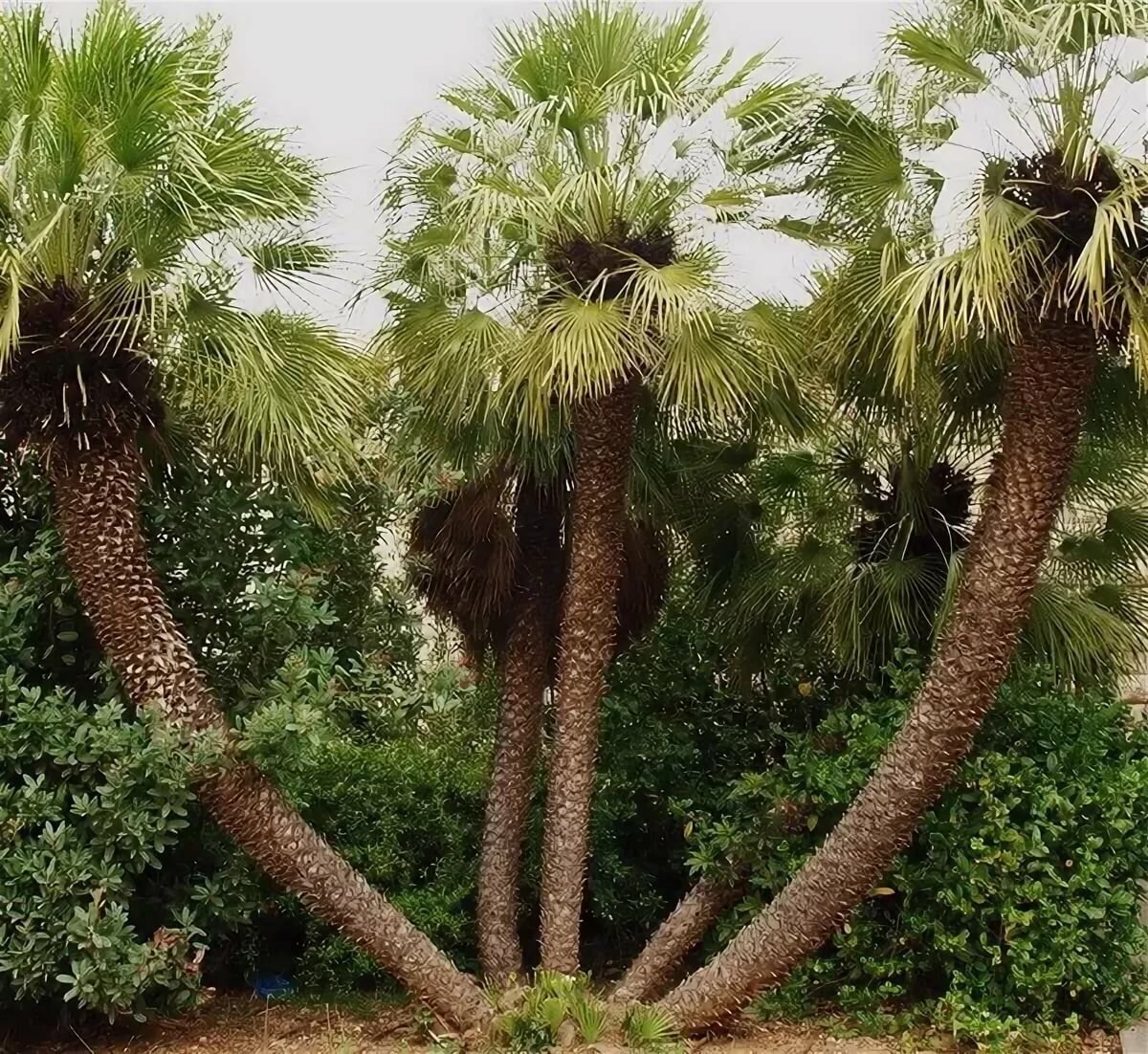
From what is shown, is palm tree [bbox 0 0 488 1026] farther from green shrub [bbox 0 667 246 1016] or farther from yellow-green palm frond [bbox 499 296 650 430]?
yellow-green palm frond [bbox 499 296 650 430]

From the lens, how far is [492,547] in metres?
7.72

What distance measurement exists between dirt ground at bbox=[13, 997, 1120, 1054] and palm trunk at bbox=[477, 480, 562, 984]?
0.80 meters

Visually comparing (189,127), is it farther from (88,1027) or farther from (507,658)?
(88,1027)

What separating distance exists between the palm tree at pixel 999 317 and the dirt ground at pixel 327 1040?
55 centimetres

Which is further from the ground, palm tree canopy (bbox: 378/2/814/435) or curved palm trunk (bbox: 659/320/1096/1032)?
palm tree canopy (bbox: 378/2/814/435)

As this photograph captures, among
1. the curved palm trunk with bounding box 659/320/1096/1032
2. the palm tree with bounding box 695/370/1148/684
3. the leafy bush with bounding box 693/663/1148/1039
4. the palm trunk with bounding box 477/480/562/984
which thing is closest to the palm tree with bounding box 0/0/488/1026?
the palm trunk with bounding box 477/480/562/984

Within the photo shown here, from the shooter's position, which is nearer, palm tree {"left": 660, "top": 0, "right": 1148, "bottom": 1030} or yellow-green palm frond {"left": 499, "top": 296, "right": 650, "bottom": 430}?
palm tree {"left": 660, "top": 0, "right": 1148, "bottom": 1030}

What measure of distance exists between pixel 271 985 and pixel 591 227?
5.55 meters

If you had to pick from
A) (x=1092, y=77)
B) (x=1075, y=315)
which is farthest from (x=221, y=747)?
(x=1092, y=77)

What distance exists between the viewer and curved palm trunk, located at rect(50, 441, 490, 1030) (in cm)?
614

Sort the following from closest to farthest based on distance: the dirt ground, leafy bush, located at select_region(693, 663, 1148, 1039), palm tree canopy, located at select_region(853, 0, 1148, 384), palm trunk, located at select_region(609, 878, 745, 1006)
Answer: palm tree canopy, located at select_region(853, 0, 1148, 384) → leafy bush, located at select_region(693, 663, 1148, 1039) → the dirt ground → palm trunk, located at select_region(609, 878, 745, 1006)

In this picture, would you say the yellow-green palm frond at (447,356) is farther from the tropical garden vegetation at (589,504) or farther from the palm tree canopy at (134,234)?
the palm tree canopy at (134,234)

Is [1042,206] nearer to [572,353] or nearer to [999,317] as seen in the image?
[999,317]

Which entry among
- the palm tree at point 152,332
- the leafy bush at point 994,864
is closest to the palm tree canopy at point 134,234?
the palm tree at point 152,332
